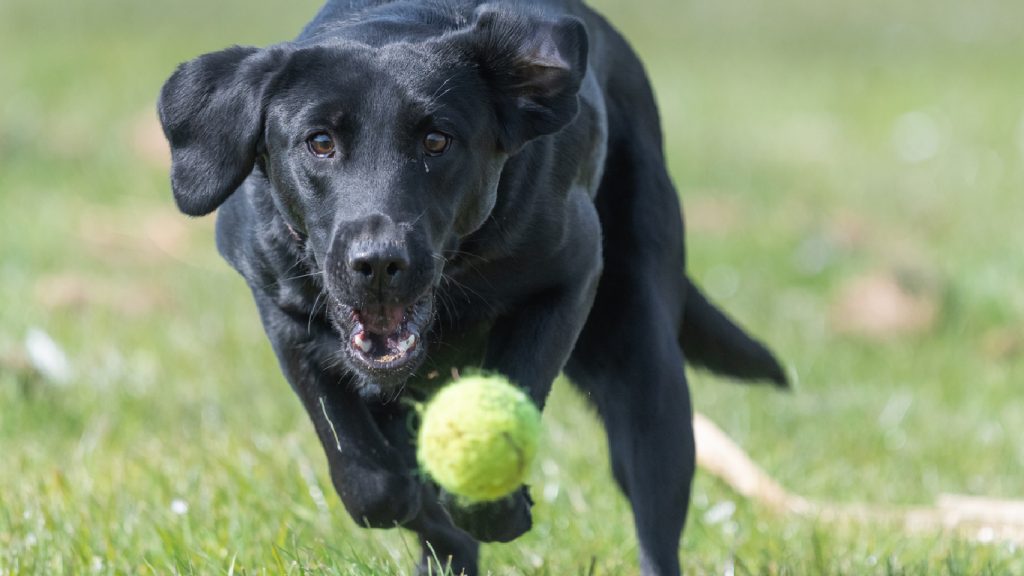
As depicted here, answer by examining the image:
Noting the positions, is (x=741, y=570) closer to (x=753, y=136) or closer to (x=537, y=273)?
(x=537, y=273)

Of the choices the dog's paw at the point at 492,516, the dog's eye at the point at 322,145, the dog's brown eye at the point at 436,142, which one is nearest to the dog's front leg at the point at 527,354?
the dog's paw at the point at 492,516

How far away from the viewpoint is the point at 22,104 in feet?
33.3

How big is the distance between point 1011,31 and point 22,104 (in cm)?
918

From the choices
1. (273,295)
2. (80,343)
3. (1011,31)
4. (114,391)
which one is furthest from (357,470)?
(1011,31)

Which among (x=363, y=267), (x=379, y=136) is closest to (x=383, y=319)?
(x=363, y=267)

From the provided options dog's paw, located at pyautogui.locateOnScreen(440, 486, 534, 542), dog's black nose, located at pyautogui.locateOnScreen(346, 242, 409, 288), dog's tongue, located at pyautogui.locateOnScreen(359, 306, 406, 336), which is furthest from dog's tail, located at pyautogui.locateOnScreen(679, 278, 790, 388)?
dog's black nose, located at pyautogui.locateOnScreen(346, 242, 409, 288)

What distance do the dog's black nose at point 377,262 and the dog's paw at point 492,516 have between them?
461 millimetres

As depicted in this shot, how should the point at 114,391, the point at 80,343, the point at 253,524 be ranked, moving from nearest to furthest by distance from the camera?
the point at 253,524 < the point at 114,391 < the point at 80,343

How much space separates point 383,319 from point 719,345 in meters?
1.52

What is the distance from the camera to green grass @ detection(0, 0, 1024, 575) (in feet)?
12.1

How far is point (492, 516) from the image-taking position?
9.59 ft

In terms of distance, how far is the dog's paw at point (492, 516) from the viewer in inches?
115

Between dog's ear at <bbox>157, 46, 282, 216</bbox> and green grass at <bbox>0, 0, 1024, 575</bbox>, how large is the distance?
74cm

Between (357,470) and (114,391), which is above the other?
(357,470)
